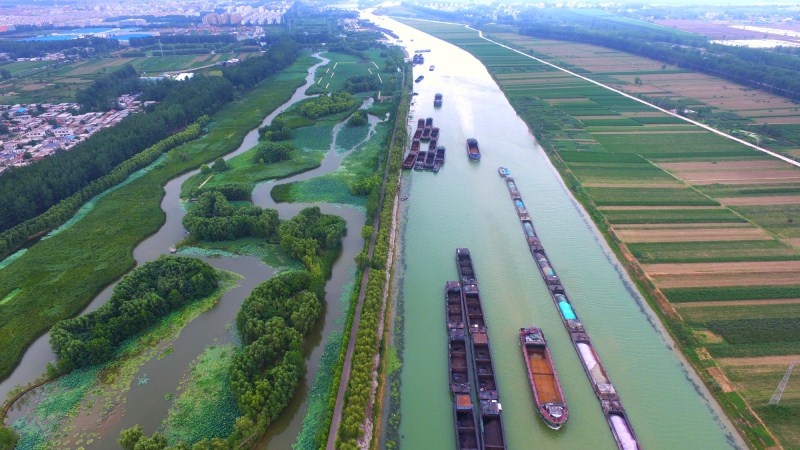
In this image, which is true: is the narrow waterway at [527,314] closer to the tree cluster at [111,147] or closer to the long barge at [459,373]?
the long barge at [459,373]

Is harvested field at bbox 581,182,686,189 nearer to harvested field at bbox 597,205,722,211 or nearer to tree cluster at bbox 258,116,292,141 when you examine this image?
harvested field at bbox 597,205,722,211

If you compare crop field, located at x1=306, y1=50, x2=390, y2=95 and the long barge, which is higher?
crop field, located at x1=306, y1=50, x2=390, y2=95

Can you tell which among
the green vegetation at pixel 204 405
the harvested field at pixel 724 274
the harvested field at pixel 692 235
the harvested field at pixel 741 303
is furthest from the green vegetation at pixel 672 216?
the green vegetation at pixel 204 405

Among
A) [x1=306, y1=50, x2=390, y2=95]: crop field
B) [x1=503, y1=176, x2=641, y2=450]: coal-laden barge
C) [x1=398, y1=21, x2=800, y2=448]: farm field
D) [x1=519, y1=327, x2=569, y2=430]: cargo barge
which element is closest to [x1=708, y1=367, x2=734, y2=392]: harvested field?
[x1=398, y1=21, x2=800, y2=448]: farm field

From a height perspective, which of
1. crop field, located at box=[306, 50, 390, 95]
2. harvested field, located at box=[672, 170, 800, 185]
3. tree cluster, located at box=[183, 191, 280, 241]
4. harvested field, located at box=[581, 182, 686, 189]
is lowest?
tree cluster, located at box=[183, 191, 280, 241]

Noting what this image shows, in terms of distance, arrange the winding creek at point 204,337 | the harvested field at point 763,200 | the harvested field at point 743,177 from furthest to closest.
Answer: the harvested field at point 743,177
the harvested field at point 763,200
the winding creek at point 204,337

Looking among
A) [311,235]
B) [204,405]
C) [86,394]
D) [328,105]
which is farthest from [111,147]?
[204,405]

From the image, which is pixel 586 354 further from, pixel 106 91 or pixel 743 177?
pixel 106 91
